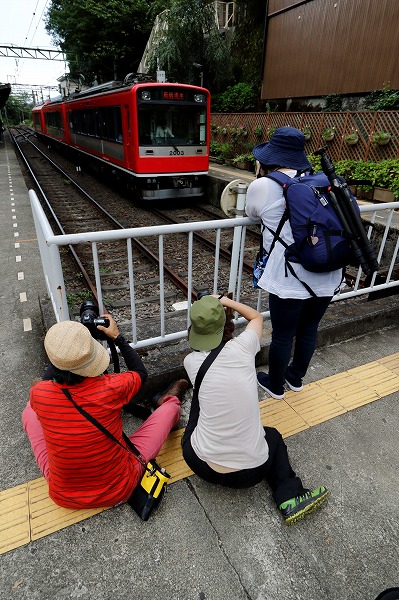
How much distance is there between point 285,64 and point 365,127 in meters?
8.42

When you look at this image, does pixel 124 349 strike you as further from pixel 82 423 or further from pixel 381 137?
pixel 381 137

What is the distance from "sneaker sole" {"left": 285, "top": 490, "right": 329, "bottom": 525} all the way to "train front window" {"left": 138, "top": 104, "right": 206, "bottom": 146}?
8205mm

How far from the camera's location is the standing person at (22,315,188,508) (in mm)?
1554

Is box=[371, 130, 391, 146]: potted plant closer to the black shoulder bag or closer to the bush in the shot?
the bush

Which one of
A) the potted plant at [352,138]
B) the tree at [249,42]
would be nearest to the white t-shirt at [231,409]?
the potted plant at [352,138]

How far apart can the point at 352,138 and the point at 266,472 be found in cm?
960

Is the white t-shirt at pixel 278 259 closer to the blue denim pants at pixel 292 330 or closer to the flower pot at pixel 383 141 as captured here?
the blue denim pants at pixel 292 330

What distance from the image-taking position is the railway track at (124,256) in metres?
4.89

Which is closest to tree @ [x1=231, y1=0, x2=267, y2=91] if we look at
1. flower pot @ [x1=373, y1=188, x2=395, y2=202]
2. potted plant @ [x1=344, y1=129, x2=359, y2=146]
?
potted plant @ [x1=344, y1=129, x2=359, y2=146]

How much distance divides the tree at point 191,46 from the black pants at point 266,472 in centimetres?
1903

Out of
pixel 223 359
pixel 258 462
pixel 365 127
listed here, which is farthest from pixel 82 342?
pixel 365 127

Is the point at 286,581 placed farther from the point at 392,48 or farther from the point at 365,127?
the point at 392,48

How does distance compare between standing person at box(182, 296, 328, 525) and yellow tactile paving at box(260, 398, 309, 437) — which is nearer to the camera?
standing person at box(182, 296, 328, 525)

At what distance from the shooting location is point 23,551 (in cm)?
171
